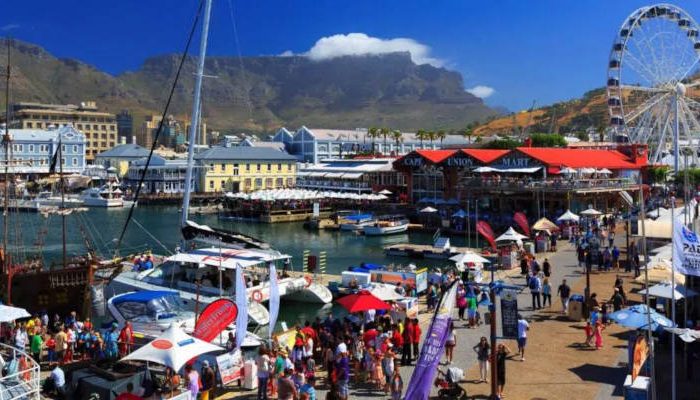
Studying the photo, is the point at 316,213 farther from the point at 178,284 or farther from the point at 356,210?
the point at 178,284

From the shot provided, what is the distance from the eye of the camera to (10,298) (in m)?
25.9

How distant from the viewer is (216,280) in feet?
92.0

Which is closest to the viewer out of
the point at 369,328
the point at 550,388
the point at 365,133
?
the point at 550,388

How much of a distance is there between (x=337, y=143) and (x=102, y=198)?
2172 inches

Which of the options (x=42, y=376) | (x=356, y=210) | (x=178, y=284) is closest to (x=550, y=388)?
(x=42, y=376)

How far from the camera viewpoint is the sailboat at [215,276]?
27.0 m

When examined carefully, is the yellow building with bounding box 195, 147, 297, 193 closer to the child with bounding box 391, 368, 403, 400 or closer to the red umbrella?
the red umbrella

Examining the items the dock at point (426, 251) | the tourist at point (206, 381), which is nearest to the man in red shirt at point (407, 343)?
the tourist at point (206, 381)

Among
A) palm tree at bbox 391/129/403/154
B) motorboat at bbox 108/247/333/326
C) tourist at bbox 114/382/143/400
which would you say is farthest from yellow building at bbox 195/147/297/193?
tourist at bbox 114/382/143/400

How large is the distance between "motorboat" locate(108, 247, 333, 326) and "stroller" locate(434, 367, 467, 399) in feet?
39.4

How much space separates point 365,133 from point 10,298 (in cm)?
12970

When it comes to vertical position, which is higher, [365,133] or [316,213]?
[365,133]

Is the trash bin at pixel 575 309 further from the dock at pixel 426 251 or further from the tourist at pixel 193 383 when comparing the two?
the dock at pixel 426 251

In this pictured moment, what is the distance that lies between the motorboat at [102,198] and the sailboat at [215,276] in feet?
220
